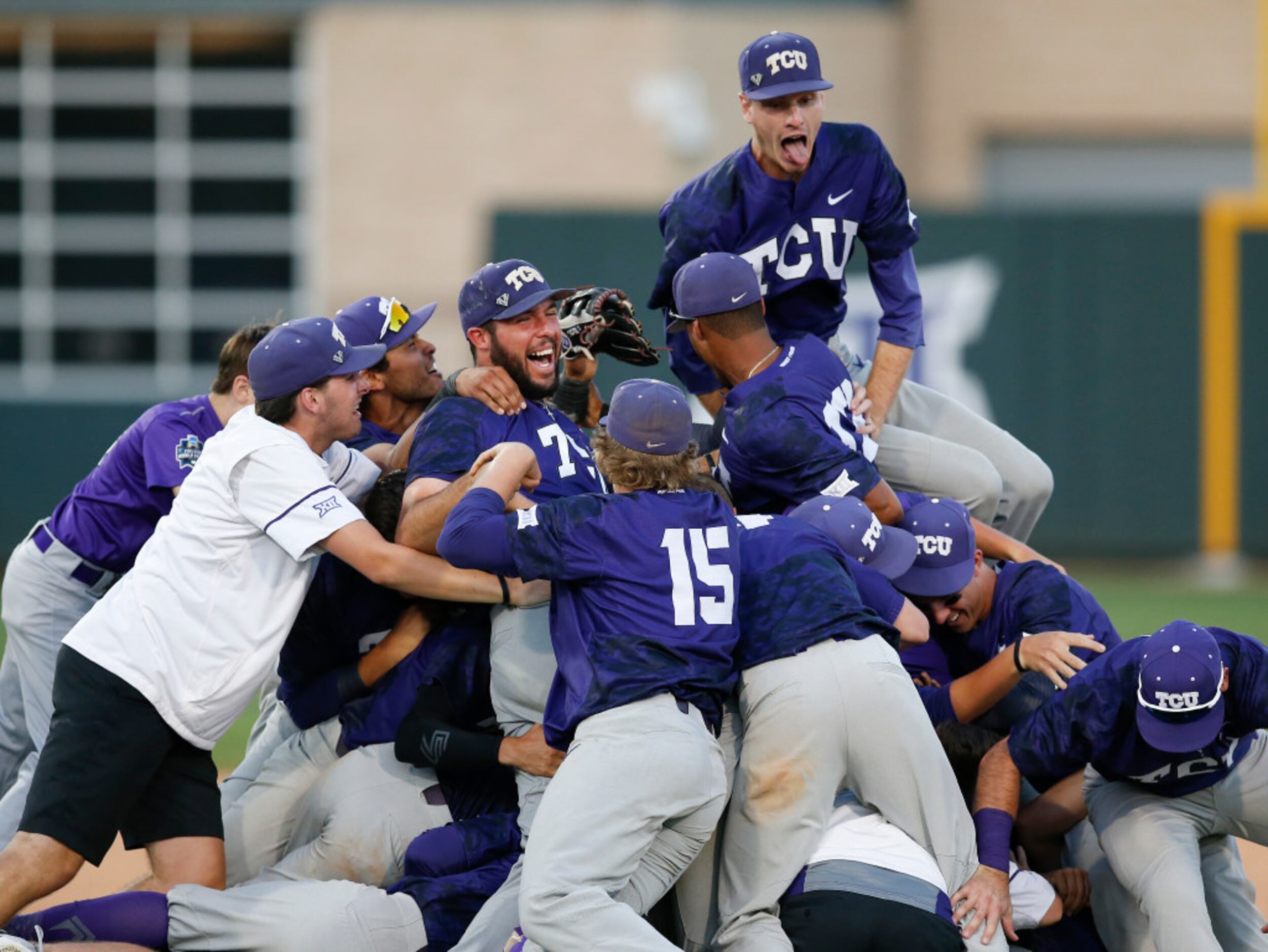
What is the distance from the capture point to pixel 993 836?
18.1ft

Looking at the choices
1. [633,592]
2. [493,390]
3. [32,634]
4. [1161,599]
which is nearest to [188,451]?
[32,634]

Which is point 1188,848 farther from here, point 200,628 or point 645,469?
point 200,628

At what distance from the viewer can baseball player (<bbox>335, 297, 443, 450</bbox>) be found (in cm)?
661

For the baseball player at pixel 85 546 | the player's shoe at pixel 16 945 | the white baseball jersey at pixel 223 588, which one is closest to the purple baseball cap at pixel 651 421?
the white baseball jersey at pixel 223 588

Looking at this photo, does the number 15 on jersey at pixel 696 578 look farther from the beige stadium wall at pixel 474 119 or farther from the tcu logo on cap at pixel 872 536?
the beige stadium wall at pixel 474 119

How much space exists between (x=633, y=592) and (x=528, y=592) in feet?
2.39

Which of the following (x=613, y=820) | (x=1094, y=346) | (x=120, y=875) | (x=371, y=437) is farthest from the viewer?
(x=1094, y=346)

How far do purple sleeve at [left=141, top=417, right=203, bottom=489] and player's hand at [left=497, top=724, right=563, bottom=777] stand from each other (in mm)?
1887

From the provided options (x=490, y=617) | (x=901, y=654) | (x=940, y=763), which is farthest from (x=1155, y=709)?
(x=490, y=617)

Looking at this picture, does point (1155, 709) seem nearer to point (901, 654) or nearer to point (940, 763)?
point (940, 763)

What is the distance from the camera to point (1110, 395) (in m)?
17.7

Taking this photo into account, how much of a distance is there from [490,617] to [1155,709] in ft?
7.78

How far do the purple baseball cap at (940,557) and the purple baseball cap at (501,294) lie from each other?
170 cm

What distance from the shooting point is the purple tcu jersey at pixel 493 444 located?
235 inches
